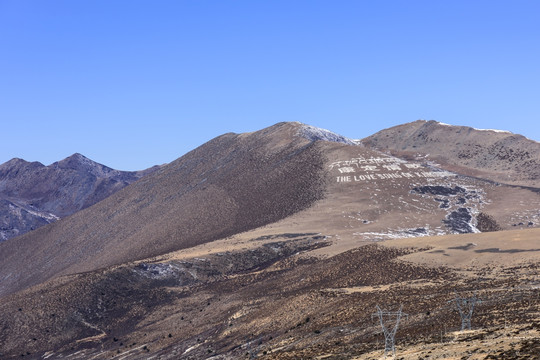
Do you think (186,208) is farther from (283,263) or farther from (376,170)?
(283,263)

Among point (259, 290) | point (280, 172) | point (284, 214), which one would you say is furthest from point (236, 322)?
point (280, 172)

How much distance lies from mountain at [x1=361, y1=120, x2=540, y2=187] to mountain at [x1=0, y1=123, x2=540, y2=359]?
8.23m

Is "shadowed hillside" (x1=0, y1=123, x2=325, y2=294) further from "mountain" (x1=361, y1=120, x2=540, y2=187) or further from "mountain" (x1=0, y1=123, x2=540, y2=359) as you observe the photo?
"mountain" (x1=361, y1=120, x2=540, y2=187)

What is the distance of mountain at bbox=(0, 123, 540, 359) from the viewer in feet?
164

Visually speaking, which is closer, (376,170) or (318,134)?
(376,170)

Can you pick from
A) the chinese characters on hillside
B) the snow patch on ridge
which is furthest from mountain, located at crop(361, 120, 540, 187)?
the chinese characters on hillside

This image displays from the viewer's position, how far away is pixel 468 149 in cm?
16025

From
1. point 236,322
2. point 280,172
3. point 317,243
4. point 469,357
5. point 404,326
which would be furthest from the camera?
point 280,172

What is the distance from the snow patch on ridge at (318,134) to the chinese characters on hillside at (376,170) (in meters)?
27.7

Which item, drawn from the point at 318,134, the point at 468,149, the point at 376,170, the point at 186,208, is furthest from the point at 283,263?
the point at 318,134

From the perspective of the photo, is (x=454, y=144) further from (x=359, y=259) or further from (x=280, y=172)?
(x=359, y=259)

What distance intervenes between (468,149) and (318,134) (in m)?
38.3

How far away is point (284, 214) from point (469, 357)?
90.1 metres

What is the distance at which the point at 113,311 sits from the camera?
271 ft
